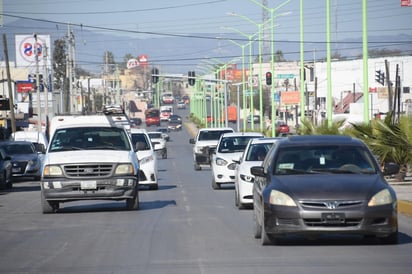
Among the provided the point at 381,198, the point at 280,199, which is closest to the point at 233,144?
the point at 280,199

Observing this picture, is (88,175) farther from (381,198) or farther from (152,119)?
(152,119)

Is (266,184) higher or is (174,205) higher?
(266,184)

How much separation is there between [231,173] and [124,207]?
261 inches

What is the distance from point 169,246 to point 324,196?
8.45 feet

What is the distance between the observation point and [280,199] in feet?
44.9

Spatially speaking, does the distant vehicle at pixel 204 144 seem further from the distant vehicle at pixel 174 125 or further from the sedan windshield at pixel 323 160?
the distant vehicle at pixel 174 125

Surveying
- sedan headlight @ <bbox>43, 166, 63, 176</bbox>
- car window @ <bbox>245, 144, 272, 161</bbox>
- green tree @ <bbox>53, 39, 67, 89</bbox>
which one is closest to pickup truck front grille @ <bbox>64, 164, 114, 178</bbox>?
sedan headlight @ <bbox>43, 166, 63, 176</bbox>

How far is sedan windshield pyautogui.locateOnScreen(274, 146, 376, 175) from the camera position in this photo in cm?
1455

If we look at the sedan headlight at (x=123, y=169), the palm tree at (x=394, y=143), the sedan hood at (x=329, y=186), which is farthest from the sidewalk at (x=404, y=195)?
the sedan hood at (x=329, y=186)

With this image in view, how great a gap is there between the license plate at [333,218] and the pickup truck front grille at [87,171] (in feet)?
28.7

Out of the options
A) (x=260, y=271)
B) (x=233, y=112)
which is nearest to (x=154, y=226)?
(x=260, y=271)

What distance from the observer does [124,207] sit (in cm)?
2355

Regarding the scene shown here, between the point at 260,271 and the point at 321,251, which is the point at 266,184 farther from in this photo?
the point at 260,271

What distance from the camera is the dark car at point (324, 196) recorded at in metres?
13.4
